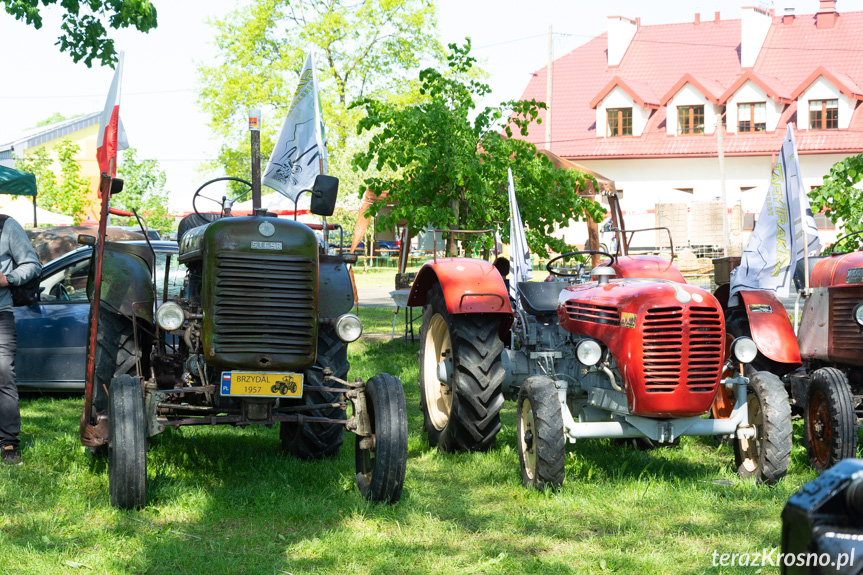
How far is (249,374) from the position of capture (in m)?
4.91

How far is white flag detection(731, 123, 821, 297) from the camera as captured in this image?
22.7ft

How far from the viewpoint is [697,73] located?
1527 inches

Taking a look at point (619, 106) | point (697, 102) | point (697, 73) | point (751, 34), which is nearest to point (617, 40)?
point (697, 73)

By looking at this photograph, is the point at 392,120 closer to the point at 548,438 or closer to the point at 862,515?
the point at 548,438

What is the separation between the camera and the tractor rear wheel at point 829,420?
5.65m

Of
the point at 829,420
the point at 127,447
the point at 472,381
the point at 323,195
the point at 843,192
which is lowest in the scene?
the point at 829,420

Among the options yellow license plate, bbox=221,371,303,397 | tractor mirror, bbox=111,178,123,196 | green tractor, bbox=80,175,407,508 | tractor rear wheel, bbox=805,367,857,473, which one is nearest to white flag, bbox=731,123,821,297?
tractor rear wheel, bbox=805,367,857,473

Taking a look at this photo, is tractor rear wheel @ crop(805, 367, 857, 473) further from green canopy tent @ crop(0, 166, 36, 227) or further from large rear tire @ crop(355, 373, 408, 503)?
green canopy tent @ crop(0, 166, 36, 227)

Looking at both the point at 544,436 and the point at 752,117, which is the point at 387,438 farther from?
the point at 752,117

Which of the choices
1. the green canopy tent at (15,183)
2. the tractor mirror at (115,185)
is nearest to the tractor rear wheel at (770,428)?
the tractor mirror at (115,185)

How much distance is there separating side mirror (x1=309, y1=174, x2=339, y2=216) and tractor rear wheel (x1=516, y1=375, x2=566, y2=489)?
152 centimetres

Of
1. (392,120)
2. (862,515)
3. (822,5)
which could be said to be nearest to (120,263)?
(862,515)

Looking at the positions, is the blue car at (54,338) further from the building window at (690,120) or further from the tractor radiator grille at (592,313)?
the building window at (690,120)

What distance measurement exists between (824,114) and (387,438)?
34.7 meters
